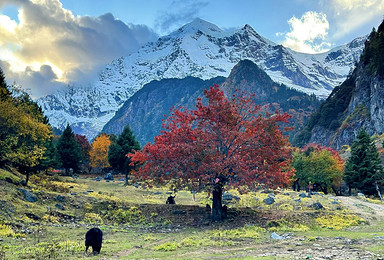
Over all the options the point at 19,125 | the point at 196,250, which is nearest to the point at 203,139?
the point at 196,250

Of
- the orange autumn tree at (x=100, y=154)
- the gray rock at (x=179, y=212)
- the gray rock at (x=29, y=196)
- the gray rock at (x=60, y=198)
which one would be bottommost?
the gray rock at (x=179, y=212)

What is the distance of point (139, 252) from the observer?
1241 centimetres

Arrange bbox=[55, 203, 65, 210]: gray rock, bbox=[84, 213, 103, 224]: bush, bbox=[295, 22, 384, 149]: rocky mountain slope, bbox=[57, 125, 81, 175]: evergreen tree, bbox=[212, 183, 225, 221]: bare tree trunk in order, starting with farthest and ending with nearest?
bbox=[295, 22, 384, 149]: rocky mountain slope
bbox=[57, 125, 81, 175]: evergreen tree
bbox=[55, 203, 65, 210]: gray rock
bbox=[84, 213, 103, 224]: bush
bbox=[212, 183, 225, 221]: bare tree trunk

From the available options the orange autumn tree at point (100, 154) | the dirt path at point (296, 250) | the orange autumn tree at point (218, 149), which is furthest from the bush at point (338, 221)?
the orange autumn tree at point (100, 154)

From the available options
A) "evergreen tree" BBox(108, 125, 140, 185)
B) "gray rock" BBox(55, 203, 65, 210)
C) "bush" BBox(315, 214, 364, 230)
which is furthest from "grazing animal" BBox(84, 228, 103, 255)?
"evergreen tree" BBox(108, 125, 140, 185)

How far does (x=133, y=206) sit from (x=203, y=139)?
9.98 metres

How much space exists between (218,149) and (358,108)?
3691 inches

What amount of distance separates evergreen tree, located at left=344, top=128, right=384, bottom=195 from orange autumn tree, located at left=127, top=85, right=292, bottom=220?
99.2 ft

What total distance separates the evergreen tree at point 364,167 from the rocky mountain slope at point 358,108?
4193 centimetres

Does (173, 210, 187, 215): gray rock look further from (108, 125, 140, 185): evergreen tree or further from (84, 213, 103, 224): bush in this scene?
(108, 125, 140, 185): evergreen tree

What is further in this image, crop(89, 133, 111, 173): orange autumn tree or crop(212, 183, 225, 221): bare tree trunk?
crop(89, 133, 111, 173): orange autumn tree

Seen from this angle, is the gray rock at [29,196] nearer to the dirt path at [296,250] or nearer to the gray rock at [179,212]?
the gray rock at [179,212]

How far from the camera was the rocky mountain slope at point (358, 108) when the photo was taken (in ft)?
273

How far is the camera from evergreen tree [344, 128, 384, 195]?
43.4 metres
